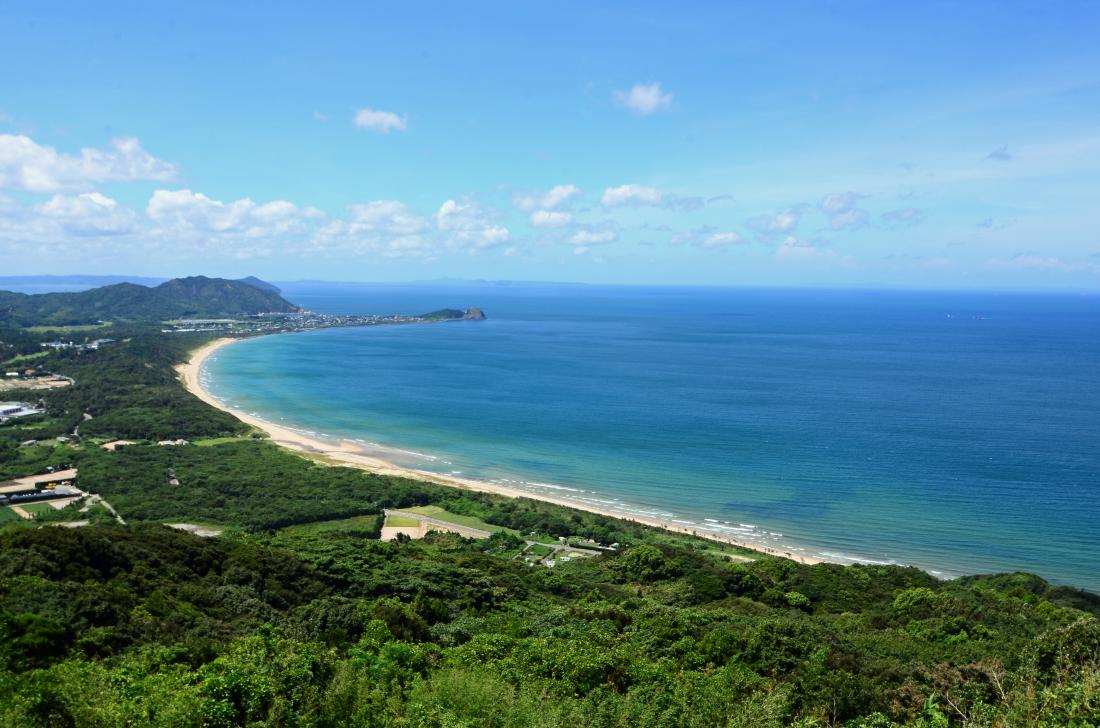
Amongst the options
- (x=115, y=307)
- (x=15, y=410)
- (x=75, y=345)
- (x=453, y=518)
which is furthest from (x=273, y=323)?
(x=453, y=518)

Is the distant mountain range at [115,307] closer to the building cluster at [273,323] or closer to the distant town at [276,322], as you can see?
the distant town at [276,322]

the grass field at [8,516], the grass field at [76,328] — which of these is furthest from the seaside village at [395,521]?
the grass field at [76,328]

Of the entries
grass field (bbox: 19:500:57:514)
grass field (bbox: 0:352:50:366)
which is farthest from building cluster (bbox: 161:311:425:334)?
grass field (bbox: 19:500:57:514)

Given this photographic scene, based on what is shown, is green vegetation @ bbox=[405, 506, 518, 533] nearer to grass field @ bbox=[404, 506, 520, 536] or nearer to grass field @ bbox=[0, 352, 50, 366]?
grass field @ bbox=[404, 506, 520, 536]

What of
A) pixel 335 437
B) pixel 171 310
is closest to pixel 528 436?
pixel 335 437

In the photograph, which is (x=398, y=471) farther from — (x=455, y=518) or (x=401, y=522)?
(x=455, y=518)
